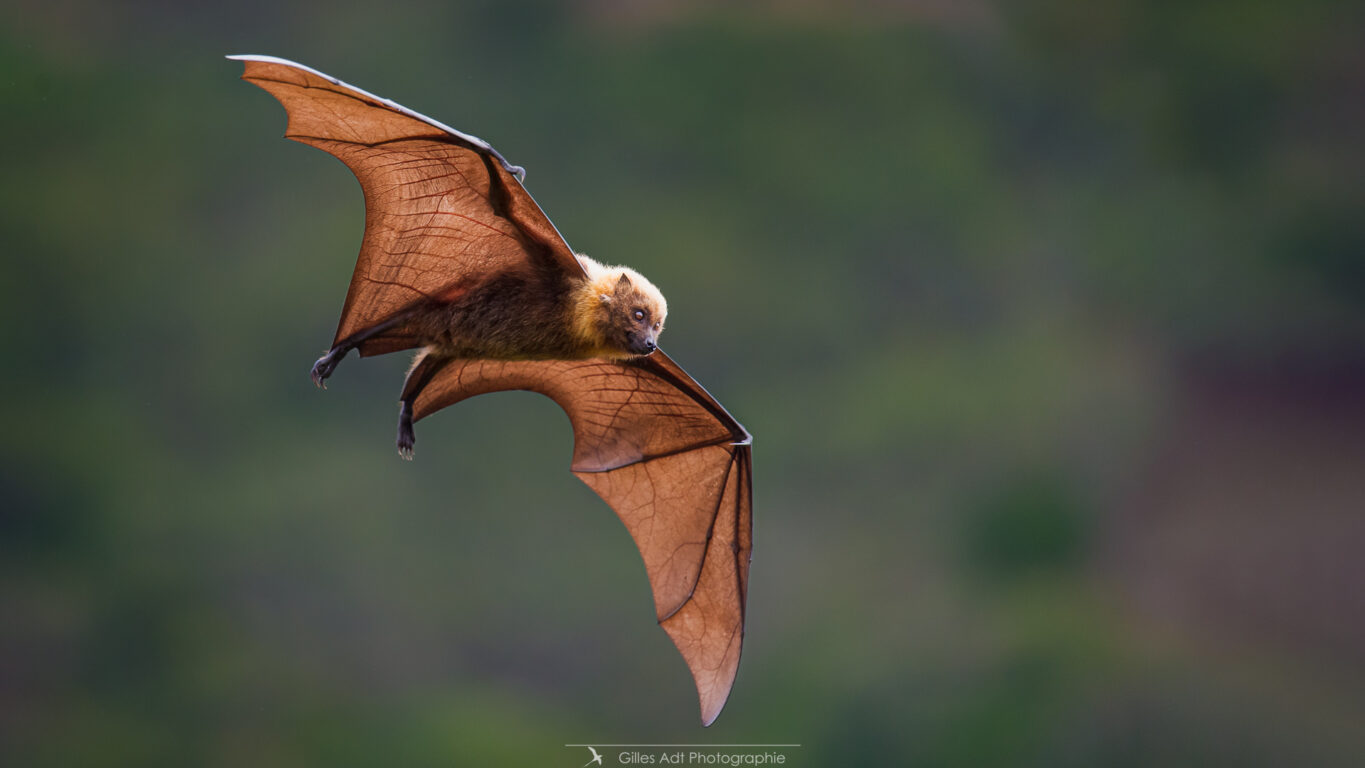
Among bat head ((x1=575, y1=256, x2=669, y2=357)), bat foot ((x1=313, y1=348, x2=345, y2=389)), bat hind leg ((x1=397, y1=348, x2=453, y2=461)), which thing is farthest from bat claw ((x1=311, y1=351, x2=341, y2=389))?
bat head ((x1=575, y1=256, x2=669, y2=357))

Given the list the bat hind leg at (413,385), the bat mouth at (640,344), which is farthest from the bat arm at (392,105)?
the bat hind leg at (413,385)

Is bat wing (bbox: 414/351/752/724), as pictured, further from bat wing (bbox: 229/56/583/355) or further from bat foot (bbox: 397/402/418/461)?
bat wing (bbox: 229/56/583/355)

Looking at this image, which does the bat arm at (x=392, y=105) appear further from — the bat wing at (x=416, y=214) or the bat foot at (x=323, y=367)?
the bat foot at (x=323, y=367)

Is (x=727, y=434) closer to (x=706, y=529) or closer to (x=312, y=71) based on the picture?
(x=706, y=529)

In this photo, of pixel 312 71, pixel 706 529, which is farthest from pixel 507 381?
pixel 312 71

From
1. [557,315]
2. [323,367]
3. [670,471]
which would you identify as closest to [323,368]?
[323,367]
